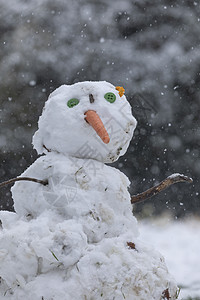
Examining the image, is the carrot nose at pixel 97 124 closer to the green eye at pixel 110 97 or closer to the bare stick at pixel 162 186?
the green eye at pixel 110 97

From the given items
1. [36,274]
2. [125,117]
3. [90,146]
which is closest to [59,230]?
[36,274]

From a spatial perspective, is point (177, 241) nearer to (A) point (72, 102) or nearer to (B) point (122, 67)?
(B) point (122, 67)

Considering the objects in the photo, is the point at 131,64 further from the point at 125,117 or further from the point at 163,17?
the point at 125,117

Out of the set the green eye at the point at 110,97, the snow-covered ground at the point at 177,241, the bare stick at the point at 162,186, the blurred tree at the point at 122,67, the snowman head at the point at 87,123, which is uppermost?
the green eye at the point at 110,97

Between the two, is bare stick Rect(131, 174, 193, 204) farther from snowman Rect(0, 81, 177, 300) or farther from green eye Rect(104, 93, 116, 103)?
green eye Rect(104, 93, 116, 103)

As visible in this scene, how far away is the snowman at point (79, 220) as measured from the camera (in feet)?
2.85

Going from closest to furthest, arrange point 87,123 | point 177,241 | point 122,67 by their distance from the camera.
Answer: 1. point 87,123
2. point 122,67
3. point 177,241

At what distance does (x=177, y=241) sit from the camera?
356 cm

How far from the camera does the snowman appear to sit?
2.85 ft

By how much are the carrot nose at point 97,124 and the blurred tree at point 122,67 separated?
6.47 ft

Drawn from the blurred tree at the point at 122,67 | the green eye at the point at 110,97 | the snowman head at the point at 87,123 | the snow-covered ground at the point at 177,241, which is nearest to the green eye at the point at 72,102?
the snowman head at the point at 87,123

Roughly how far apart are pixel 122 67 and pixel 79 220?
254 cm

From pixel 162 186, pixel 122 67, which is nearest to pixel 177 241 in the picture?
pixel 122 67

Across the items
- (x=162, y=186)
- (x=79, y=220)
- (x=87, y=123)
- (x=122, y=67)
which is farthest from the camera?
(x=122, y=67)
